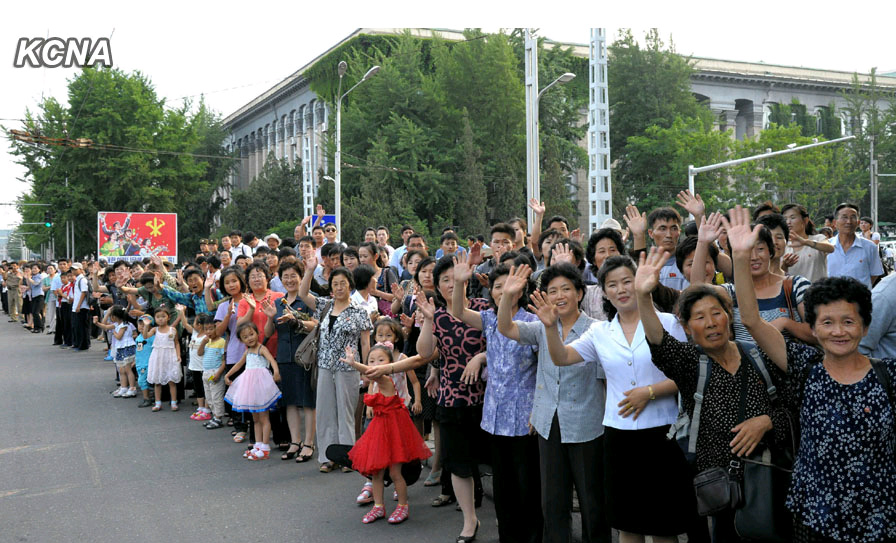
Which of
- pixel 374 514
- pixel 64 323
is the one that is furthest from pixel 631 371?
pixel 64 323

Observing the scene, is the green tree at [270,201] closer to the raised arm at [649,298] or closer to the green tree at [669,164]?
the green tree at [669,164]

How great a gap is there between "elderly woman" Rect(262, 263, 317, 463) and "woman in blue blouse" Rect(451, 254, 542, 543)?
135 inches

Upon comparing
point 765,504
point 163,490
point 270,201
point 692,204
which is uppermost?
point 270,201

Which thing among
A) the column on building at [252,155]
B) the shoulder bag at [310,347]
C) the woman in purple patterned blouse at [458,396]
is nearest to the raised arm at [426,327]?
the woman in purple patterned blouse at [458,396]

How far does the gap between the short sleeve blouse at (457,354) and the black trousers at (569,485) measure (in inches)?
38.0

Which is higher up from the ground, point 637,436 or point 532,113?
point 532,113

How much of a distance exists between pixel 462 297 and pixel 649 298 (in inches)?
65.6

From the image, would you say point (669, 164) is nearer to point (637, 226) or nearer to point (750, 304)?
point (637, 226)

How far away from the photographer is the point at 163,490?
301 inches

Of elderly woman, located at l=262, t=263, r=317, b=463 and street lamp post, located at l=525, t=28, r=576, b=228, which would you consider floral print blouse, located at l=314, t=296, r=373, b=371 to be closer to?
elderly woman, located at l=262, t=263, r=317, b=463

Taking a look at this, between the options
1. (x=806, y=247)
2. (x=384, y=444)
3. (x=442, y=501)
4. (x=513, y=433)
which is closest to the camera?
(x=513, y=433)

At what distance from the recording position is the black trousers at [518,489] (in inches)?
217

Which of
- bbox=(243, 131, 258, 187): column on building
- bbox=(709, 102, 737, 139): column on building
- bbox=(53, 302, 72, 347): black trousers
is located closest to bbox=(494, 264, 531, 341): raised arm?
bbox=(53, 302, 72, 347): black trousers

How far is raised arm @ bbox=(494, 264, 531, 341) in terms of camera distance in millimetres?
5141
